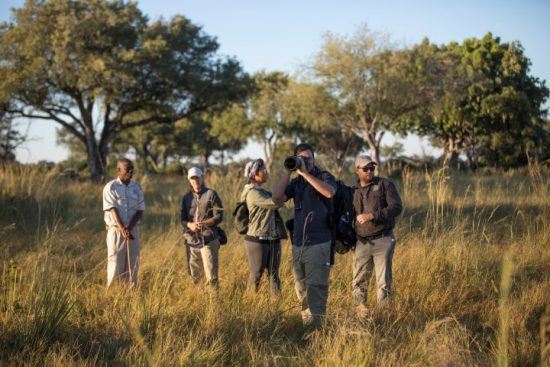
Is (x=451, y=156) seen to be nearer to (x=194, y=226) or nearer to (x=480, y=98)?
(x=480, y=98)

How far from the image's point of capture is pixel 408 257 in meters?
6.33

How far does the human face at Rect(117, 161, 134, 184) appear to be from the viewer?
6.05 meters

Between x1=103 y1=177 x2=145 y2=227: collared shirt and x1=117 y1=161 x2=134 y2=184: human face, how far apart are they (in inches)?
2.0

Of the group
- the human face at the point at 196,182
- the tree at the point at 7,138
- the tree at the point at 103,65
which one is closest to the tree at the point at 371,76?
the tree at the point at 103,65

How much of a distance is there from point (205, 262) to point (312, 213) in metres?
1.85

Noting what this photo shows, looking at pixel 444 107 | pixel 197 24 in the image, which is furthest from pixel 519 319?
pixel 444 107

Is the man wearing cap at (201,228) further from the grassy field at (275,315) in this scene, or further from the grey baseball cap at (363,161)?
the grey baseball cap at (363,161)

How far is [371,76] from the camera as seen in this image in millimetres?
27422

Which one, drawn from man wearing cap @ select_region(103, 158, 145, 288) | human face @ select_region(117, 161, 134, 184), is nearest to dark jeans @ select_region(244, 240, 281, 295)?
man wearing cap @ select_region(103, 158, 145, 288)

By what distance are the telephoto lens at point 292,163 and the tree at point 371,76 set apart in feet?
76.6

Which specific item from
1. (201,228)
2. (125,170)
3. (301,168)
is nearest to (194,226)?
(201,228)

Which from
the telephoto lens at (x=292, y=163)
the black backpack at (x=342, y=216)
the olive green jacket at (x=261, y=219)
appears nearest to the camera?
the telephoto lens at (x=292, y=163)

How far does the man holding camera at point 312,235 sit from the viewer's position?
4387 mm

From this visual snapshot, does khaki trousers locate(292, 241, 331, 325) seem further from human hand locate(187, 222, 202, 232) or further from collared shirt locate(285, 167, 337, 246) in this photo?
human hand locate(187, 222, 202, 232)
